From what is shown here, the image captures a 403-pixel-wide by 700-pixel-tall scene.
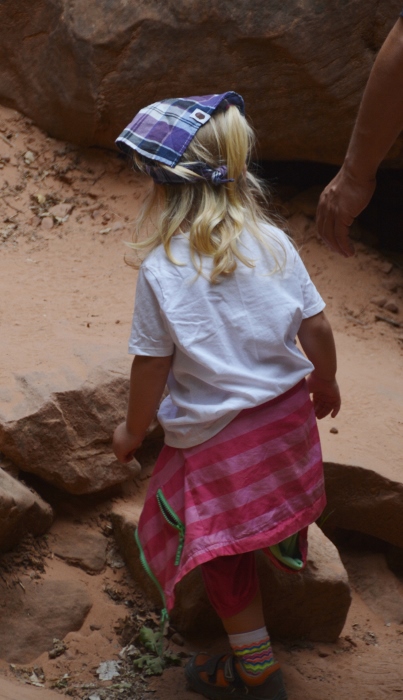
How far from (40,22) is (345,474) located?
11.6ft

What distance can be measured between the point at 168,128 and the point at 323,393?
86 cm

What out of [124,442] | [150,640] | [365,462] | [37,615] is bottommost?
[365,462]

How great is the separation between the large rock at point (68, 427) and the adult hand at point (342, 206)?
3.27 ft

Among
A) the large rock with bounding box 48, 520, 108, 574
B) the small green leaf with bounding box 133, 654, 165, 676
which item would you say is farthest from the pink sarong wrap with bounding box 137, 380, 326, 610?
the large rock with bounding box 48, 520, 108, 574

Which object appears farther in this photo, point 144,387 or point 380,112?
point 380,112

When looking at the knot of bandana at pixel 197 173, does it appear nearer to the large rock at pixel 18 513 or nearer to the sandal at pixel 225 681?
the large rock at pixel 18 513

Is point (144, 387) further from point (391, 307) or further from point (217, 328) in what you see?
point (391, 307)

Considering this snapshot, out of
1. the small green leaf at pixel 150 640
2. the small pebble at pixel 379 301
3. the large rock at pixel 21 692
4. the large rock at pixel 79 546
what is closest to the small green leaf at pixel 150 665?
the small green leaf at pixel 150 640

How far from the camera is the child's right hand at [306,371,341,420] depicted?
216cm

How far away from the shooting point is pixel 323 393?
221 centimetres

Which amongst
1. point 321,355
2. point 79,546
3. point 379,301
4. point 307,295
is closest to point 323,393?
point 321,355

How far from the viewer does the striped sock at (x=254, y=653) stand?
6.75ft

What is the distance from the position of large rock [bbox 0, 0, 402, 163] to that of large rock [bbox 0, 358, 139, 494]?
2.40 metres

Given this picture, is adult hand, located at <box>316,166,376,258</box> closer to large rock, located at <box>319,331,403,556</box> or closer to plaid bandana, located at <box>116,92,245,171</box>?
plaid bandana, located at <box>116,92,245,171</box>
